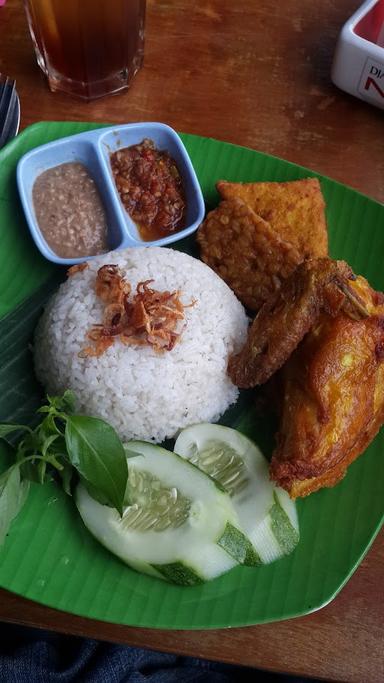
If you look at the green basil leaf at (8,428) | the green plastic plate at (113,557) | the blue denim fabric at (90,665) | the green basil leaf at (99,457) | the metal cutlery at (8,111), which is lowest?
the blue denim fabric at (90,665)

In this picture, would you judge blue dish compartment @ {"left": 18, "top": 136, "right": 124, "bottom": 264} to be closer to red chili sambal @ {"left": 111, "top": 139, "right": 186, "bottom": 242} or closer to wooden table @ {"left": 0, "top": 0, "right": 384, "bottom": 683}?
red chili sambal @ {"left": 111, "top": 139, "right": 186, "bottom": 242}

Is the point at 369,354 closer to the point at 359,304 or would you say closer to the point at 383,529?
the point at 359,304

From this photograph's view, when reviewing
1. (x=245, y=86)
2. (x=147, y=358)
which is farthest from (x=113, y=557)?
(x=245, y=86)

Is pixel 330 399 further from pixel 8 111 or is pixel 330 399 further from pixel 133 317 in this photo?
pixel 8 111

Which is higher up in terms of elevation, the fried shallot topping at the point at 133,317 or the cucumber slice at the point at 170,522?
the fried shallot topping at the point at 133,317

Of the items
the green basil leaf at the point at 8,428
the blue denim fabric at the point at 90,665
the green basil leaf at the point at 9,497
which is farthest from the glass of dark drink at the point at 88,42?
the blue denim fabric at the point at 90,665

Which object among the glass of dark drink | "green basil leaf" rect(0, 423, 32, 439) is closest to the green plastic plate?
"green basil leaf" rect(0, 423, 32, 439)

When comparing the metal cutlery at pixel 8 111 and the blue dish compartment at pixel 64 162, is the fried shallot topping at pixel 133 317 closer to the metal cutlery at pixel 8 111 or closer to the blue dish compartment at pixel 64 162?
the blue dish compartment at pixel 64 162
